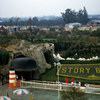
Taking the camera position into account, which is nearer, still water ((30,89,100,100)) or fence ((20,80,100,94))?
still water ((30,89,100,100))

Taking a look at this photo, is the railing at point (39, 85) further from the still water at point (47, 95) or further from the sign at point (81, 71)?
the sign at point (81, 71)

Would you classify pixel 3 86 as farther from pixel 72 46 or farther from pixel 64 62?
pixel 72 46

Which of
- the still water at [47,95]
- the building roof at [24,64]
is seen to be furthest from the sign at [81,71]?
the still water at [47,95]

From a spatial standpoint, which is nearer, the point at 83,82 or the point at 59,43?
the point at 83,82

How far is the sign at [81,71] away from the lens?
79.1ft

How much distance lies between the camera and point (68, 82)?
75.0 ft

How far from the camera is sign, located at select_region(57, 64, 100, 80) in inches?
949

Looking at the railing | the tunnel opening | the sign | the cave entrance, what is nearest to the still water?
the railing

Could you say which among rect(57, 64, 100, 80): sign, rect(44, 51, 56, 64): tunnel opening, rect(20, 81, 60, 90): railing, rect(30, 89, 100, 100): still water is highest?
rect(44, 51, 56, 64): tunnel opening

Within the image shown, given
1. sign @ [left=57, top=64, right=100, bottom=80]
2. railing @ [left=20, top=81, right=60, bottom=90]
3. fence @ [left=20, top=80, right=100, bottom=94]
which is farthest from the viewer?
sign @ [left=57, top=64, right=100, bottom=80]

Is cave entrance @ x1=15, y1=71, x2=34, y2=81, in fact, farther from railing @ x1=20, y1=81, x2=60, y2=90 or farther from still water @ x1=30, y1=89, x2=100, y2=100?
still water @ x1=30, y1=89, x2=100, y2=100

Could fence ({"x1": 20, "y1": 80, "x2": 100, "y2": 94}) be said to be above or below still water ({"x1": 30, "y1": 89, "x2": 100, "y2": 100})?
above

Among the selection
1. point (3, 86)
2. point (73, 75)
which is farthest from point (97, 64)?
point (3, 86)

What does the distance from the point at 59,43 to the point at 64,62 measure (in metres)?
16.0
